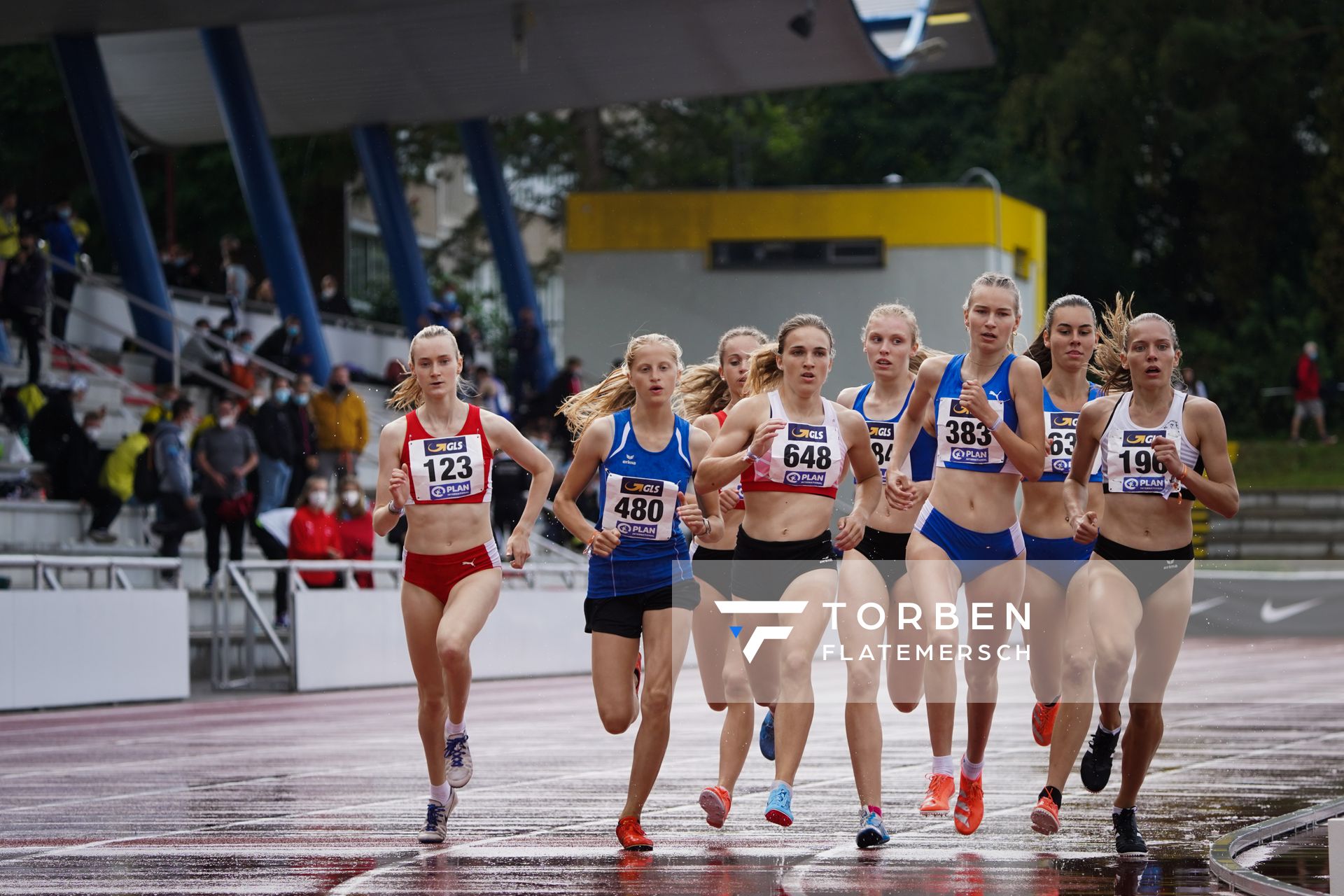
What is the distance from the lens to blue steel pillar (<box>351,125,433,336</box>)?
38.7 m

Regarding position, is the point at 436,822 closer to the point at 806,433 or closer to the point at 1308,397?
the point at 806,433

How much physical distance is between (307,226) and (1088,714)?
4752cm

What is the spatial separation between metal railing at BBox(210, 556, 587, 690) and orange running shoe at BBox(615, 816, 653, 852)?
1325 cm

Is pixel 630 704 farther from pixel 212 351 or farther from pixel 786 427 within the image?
pixel 212 351

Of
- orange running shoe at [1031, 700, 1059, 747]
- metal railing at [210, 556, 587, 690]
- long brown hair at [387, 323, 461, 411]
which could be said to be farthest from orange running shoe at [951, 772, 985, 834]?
metal railing at [210, 556, 587, 690]

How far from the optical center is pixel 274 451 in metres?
24.5

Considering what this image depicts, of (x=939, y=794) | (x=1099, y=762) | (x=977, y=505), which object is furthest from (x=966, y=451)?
(x=939, y=794)

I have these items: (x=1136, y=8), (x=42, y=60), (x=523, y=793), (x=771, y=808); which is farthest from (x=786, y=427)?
(x=1136, y=8)

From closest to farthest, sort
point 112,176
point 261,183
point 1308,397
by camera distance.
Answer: point 112,176 < point 261,183 < point 1308,397

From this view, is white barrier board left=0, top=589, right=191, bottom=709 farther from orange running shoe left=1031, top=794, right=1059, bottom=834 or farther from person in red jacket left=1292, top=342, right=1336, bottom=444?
person in red jacket left=1292, top=342, right=1336, bottom=444

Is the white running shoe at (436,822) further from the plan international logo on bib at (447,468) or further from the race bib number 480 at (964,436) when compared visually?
the race bib number 480 at (964,436)

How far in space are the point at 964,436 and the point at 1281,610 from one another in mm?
26589

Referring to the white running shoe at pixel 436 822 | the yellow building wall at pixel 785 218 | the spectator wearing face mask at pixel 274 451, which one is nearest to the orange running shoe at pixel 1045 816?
the white running shoe at pixel 436 822

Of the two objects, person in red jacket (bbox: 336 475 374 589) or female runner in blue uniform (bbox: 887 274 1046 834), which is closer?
female runner in blue uniform (bbox: 887 274 1046 834)
